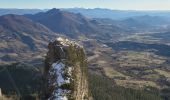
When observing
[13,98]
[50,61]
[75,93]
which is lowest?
[13,98]

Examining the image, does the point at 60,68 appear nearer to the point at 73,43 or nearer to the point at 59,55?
the point at 59,55

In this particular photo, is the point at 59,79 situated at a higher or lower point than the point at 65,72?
lower

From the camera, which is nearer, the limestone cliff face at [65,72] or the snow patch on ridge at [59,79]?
the snow patch on ridge at [59,79]

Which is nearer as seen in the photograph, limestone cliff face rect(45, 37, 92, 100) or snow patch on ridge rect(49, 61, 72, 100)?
snow patch on ridge rect(49, 61, 72, 100)

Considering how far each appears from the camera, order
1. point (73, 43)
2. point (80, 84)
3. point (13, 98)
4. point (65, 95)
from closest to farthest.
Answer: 1. point (65, 95)
2. point (80, 84)
3. point (73, 43)
4. point (13, 98)

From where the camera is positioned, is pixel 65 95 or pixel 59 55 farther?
pixel 59 55

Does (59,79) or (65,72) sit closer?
(59,79)

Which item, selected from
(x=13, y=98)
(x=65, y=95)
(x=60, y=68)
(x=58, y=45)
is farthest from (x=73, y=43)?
(x=13, y=98)

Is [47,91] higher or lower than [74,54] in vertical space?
lower
